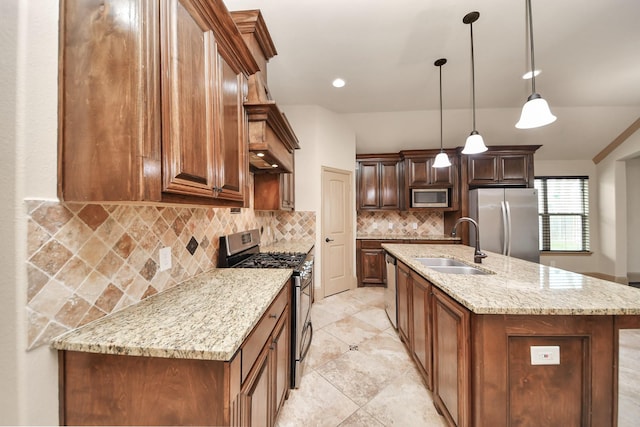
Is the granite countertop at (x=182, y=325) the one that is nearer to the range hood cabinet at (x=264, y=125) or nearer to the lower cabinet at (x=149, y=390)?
the lower cabinet at (x=149, y=390)

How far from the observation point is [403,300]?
215 cm

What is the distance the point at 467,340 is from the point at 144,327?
141 cm

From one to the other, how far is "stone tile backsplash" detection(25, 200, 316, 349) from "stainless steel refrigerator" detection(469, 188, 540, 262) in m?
4.06

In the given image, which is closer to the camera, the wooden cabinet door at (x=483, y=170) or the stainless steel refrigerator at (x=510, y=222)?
the stainless steel refrigerator at (x=510, y=222)

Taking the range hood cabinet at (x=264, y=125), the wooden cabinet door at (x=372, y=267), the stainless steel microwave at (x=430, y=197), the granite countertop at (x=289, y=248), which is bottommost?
the wooden cabinet door at (x=372, y=267)

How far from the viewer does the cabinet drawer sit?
836 millimetres

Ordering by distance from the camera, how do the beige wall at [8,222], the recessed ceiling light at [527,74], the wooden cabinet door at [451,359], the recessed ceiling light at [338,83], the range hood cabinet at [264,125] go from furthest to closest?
the recessed ceiling light at [338,83]
the recessed ceiling light at [527,74]
the range hood cabinet at [264,125]
the wooden cabinet door at [451,359]
the beige wall at [8,222]

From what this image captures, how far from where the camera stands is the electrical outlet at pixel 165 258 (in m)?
1.25

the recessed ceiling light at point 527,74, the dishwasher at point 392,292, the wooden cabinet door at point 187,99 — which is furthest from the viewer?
the recessed ceiling light at point 527,74

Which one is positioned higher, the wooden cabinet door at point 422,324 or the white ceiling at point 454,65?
the white ceiling at point 454,65

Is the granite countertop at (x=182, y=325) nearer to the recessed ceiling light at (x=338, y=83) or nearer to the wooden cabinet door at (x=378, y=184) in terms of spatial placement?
the recessed ceiling light at (x=338, y=83)

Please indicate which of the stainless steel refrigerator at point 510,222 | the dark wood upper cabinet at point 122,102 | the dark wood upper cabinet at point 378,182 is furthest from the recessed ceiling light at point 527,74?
the dark wood upper cabinet at point 122,102

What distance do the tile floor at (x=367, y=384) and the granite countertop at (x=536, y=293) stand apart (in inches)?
35.7

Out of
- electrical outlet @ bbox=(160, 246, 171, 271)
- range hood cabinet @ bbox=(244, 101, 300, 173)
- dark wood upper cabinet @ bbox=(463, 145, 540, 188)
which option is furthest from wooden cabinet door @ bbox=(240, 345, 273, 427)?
dark wood upper cabinet @ bbox=(463, 145, 540, 188)
